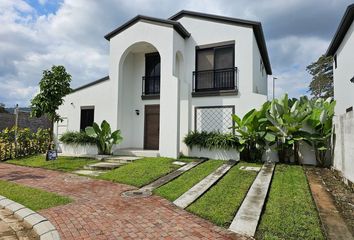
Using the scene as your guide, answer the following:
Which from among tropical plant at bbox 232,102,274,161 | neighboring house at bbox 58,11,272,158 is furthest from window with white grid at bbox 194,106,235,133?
tropical plant at bbox 232,102,274,161

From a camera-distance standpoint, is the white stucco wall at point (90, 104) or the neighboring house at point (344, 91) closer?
the neighboring house at point (344, 91)

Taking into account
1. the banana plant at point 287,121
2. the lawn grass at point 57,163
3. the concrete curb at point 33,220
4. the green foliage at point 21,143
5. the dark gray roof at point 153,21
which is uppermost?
the dark gray roof at point 153,21

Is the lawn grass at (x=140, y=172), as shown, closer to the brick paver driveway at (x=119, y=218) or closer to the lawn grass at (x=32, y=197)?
the brick paver driveway at (x=119, y=218)

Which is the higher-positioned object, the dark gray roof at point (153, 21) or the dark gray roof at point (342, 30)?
the dark gray roof at point (153, 21)

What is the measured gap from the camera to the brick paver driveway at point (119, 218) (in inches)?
162

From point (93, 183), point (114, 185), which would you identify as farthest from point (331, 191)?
point (93, 183)

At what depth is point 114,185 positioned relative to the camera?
738cm

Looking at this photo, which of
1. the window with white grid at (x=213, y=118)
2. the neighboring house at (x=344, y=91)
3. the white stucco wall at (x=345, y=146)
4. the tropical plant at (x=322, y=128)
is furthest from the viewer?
the window with white grid at (x=213, y=118)

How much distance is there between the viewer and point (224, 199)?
18.7ft

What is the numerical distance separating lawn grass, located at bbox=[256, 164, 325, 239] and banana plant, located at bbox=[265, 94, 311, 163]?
9.12ft

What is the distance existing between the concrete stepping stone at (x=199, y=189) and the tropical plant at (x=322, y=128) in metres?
3.69

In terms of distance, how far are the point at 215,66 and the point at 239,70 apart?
4.22 ft

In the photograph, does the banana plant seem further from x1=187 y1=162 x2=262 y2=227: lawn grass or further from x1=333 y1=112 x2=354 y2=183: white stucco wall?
x1=187 y1=162 x2=262 y2=227: lawn grass

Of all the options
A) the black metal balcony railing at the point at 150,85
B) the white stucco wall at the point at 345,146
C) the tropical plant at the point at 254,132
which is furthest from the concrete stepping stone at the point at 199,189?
the black metal balcony railing at the point at 150,85
